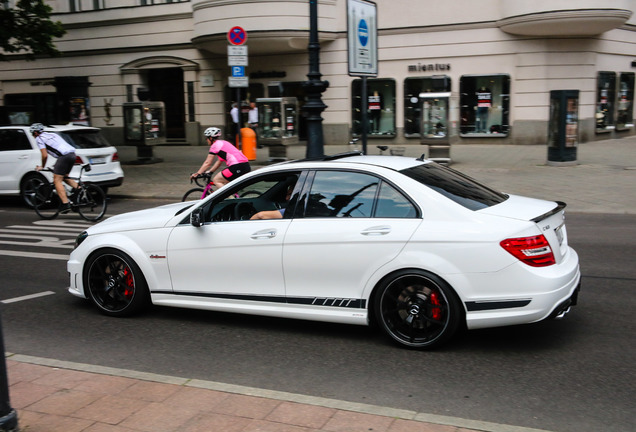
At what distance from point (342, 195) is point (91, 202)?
8029mm

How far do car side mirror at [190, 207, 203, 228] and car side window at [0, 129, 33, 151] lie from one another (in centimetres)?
929

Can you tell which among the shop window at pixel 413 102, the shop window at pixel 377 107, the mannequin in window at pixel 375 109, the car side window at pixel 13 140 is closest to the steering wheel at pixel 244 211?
the car side window at pixel 13 140

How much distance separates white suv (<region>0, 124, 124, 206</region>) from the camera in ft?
43.5

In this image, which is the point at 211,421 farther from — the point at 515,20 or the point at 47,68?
the point at 47,68

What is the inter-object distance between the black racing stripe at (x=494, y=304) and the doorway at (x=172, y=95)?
79.4ft

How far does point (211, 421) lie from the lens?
3730 millimetres

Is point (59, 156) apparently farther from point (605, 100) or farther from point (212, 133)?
point (605, 100)

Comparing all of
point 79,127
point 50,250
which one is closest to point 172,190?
point 79,127

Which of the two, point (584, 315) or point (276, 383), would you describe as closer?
point (276, 383)

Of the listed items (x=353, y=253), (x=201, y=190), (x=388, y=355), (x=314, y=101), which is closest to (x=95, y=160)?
(x=201, y=190)

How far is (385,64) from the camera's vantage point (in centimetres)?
2408

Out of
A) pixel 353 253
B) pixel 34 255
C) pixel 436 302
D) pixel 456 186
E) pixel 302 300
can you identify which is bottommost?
pixel 34 255

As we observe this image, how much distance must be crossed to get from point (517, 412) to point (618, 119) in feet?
78.0

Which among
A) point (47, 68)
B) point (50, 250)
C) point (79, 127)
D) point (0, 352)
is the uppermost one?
point (47, 68)
